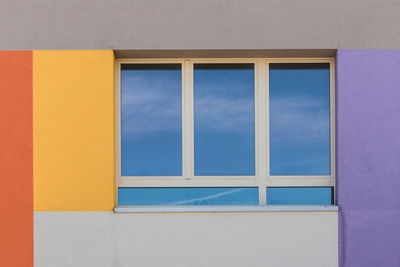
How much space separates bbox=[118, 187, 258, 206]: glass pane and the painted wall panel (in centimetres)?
21

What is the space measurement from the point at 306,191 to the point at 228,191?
2.98 feet

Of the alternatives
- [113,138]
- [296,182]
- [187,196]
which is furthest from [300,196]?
[113,138]

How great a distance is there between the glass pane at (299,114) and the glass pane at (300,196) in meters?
0.30

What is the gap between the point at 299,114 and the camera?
14.4 feet

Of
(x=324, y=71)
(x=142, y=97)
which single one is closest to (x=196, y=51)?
(x=142, y=97)

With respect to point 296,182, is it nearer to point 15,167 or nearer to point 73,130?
point 73,130

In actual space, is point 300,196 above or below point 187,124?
below

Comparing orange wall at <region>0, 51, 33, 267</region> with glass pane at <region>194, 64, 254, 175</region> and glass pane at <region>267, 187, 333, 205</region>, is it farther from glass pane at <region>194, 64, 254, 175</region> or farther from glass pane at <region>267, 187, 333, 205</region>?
glass pane at <region>267, 187, 333, 205</region>

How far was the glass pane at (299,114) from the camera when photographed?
14.3 feet

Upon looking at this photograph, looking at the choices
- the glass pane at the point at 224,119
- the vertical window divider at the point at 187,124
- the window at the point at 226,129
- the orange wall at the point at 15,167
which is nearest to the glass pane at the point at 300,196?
the window at the point at 226,129

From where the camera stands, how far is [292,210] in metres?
4.10

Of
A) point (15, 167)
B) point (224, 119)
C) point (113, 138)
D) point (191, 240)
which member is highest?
point (224, 119)

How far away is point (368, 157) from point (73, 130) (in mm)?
3299

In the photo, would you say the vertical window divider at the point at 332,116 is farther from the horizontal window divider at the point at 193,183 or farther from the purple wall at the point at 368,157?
the horizontal window divider at the point at 193,183
